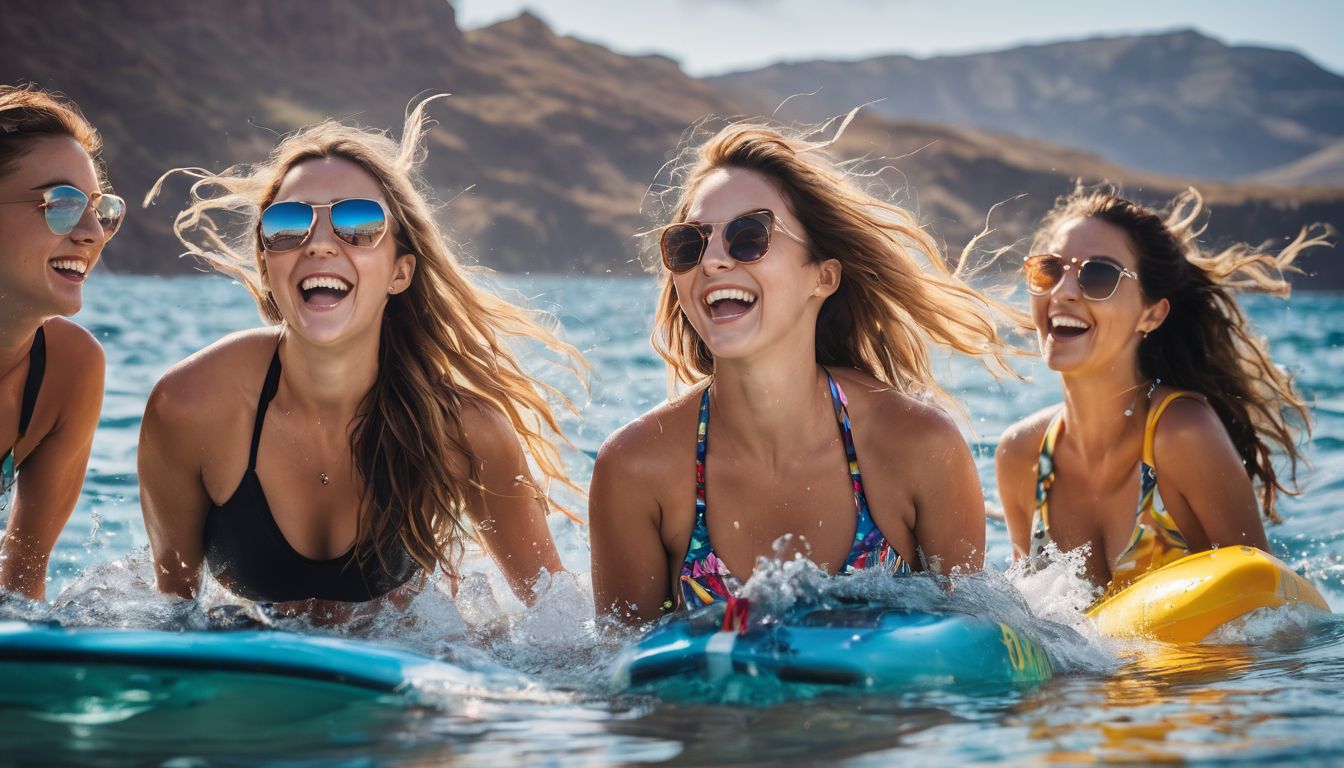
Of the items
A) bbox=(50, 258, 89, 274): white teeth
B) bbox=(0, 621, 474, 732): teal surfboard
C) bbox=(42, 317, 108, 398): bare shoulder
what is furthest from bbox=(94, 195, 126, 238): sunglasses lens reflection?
bbox=(0, 621, 474, 732): teal surfboard

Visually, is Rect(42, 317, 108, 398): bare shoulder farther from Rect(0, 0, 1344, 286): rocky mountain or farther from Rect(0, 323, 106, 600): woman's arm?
Rect(0, 0, 1344, 286): rocky mountain

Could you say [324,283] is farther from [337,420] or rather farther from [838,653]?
[838,653]

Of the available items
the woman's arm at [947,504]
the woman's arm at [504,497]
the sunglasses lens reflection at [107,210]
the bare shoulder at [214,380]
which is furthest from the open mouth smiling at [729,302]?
the sunglasses lens reflection at [107,210]

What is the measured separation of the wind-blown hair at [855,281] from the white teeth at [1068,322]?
2.36 ft

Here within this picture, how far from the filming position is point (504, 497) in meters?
4.39

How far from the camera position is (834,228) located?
4102 mm

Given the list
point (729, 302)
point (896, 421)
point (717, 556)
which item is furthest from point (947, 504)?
point (729, 302)

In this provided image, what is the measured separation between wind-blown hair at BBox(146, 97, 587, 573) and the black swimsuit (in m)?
0.09

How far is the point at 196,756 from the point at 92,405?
2504mm

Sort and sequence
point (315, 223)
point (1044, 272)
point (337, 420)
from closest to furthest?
1. point (315, 223)
2. point (337, 420)
3. point (1044, 272)

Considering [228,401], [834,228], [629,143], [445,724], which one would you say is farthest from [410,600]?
[629,143]

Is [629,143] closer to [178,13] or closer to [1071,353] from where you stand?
[178,13]

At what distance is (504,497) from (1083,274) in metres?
2.44

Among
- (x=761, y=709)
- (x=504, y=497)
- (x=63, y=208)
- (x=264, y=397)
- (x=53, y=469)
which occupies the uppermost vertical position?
(x=63, y=208)
